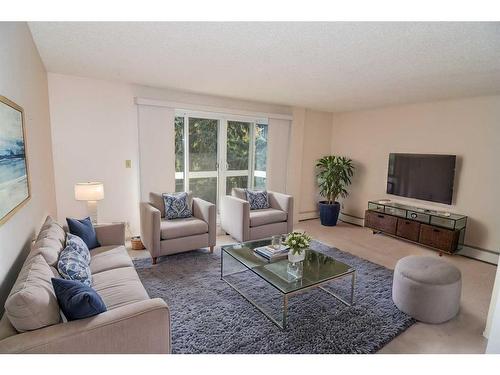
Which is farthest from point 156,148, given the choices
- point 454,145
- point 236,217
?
point 454,145

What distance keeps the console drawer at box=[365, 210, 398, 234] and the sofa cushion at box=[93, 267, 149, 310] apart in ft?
12.6

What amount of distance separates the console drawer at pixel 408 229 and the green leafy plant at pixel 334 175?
1.32m

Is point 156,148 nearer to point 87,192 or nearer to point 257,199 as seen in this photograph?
point 87,192

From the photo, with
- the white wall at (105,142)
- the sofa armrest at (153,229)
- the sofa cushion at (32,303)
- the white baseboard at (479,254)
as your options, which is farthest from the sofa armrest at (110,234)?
the white baseboard at (479,254)

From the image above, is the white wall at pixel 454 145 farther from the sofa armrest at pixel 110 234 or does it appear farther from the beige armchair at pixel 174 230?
the sofa armrest at pixel 110 234

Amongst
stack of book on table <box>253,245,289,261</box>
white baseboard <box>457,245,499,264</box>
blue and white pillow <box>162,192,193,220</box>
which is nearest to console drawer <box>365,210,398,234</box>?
white baseboard <box>457,245,499,264</box>

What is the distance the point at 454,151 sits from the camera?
3.97 meters

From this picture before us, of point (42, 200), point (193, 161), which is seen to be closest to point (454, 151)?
point (193, 161)

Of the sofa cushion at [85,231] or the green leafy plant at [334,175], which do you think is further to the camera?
the green leafy plant at [334,175]

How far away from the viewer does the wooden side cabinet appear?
3.72m

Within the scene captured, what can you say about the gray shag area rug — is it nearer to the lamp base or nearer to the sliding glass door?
the lamp base

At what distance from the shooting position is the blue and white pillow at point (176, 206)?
12.0 feet
